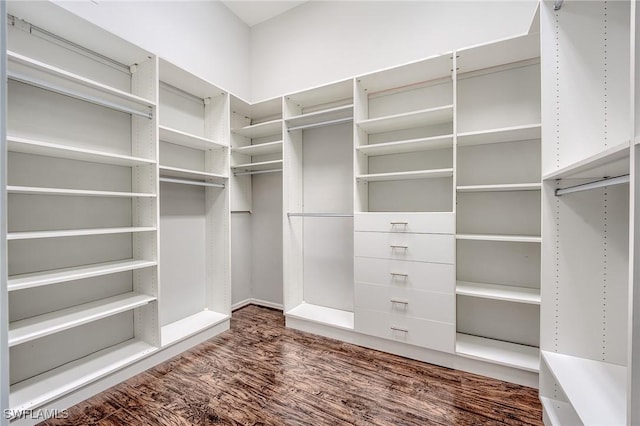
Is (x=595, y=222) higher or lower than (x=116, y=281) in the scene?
higher

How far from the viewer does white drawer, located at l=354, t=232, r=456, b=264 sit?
2.01 meters

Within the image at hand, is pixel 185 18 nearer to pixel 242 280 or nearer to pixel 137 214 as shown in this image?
pixel 137 214

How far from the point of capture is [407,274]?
213 cm

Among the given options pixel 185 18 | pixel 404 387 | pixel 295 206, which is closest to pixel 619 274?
pixel 404 387

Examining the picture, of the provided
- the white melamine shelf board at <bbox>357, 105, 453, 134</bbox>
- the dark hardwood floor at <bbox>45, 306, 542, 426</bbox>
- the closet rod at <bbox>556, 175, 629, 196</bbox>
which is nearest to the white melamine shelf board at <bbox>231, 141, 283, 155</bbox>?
the white melamine shelf board at <bbox>357, 105, 453, 134</bbox>

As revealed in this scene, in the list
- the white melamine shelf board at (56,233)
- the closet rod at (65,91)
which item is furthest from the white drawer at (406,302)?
the closet rod at (65,91)

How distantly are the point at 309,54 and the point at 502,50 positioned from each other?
1924mm

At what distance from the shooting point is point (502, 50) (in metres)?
1.92

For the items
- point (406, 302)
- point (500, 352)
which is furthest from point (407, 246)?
point (500, 352)

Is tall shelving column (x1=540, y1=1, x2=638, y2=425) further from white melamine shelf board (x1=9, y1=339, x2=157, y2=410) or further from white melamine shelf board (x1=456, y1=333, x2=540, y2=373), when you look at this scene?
white melamine shelf board (x1=9, y1=339, x2=157, y2=410)

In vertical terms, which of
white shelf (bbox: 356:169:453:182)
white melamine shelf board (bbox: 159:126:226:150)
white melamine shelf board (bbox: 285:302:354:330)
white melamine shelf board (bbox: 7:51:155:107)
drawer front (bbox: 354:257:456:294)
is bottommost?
white melamine shelf board (bbox: 285:302:354:330)

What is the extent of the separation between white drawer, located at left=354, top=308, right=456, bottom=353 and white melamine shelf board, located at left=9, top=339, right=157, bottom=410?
1668 millimetres

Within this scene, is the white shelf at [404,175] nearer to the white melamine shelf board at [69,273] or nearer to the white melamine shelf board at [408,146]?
the white melamine shelf board at [408,146]

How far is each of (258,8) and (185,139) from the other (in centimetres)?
192
